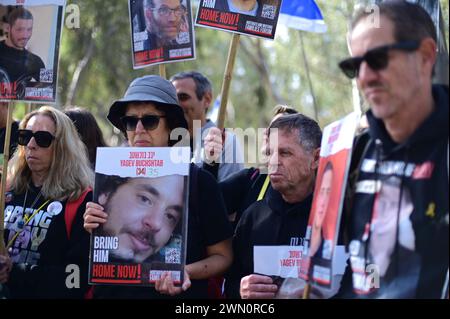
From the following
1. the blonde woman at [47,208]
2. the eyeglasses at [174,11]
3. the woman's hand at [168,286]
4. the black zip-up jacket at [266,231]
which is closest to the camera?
the woman's hand at [168,286]

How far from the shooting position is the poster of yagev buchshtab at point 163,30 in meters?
5.95

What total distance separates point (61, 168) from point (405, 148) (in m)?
2.70

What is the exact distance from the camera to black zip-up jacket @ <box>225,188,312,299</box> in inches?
190

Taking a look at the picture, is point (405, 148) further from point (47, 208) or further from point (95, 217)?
point (47, 208)


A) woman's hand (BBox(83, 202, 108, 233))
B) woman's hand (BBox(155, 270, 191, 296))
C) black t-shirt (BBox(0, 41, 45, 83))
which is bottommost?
woman's hand (BBox(155, 270, 191, 296))

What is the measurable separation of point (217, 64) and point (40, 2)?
25630mm

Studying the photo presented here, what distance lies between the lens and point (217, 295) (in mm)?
5062

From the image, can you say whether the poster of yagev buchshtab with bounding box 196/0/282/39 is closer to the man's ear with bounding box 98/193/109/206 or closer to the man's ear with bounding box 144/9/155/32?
the man's ear with bounding box 144/9/155/32

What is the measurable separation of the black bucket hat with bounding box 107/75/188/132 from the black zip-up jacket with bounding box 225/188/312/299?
2.36 feet

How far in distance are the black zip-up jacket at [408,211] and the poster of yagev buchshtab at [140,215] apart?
4.17 feet

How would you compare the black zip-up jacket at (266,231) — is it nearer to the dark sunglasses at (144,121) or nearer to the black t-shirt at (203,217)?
the black t-shirt at (203,217)

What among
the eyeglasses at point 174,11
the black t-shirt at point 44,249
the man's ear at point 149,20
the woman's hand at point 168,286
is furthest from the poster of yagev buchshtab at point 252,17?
the woman's hand at point 168,286

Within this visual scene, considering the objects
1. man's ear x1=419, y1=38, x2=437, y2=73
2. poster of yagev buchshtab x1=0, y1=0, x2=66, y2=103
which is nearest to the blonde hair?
poster of yagev buchshtab x1=0, y1=0, x2=66, y2=103
